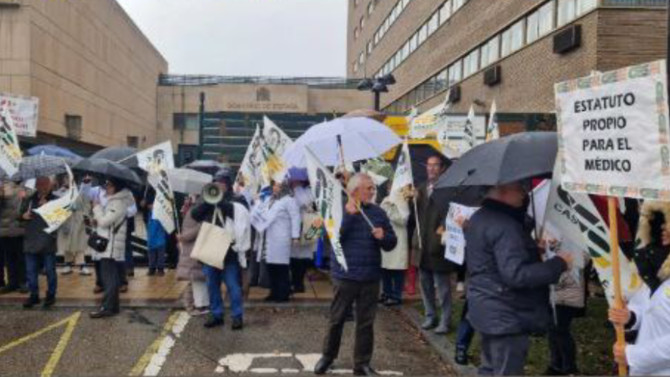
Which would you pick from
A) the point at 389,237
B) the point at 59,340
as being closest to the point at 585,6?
the point at 389,237

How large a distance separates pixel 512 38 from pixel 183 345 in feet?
58.8

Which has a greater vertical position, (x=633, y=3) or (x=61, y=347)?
(x=633, y=3)

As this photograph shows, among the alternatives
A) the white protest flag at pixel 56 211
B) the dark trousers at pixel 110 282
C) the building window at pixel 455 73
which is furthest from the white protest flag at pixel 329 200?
the building window at pixel 455 73

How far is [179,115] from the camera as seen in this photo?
5606cm

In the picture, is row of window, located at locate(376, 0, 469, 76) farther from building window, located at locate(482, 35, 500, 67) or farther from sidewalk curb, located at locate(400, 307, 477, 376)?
sidewalk curb, located at locate(400, 307, 477, 376)

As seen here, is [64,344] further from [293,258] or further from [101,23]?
[101,23]

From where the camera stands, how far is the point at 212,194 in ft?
25.3

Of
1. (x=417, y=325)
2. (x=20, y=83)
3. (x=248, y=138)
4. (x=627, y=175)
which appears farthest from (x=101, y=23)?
(x=627, y=175)

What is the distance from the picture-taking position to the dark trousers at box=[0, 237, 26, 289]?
9.60 m

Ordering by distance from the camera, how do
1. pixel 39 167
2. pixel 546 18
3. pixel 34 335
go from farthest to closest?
pixel 546 18
pixel 39 167
pixel 34 335

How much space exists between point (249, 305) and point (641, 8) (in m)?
12.5

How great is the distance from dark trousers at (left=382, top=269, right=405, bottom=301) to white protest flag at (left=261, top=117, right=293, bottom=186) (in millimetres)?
2115

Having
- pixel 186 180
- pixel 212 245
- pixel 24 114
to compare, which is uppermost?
pixel 24 114

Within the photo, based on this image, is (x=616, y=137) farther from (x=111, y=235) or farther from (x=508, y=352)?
(x=111, y=235)
